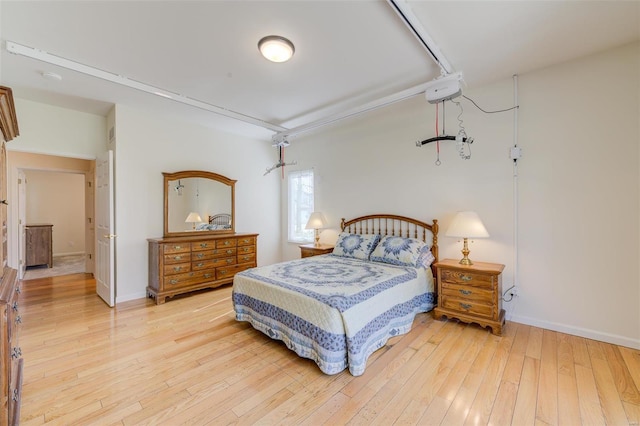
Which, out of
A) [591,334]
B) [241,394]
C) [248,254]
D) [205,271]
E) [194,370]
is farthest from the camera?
[248,254]

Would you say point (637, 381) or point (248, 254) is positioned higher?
point (248, 254)

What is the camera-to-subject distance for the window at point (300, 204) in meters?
5.15

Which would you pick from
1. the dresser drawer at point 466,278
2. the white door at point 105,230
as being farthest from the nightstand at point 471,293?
the white door at point 105,230

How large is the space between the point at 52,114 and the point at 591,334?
6.63m

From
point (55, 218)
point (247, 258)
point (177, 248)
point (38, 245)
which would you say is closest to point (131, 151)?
point (177, 248)

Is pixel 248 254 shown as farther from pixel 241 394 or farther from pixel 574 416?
pixel 574 416

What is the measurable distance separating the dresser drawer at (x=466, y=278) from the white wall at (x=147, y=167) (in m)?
3.53

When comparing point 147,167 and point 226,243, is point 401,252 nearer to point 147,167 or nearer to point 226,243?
point 226,243

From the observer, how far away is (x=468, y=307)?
2.83 metres

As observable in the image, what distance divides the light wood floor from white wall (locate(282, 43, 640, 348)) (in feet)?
1.39

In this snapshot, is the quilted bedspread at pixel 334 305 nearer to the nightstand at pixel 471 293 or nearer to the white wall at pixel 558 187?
the nightstand at pixel 471 293

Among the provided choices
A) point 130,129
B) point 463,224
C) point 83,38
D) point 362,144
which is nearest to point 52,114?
point 130,129

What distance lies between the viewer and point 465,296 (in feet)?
9.36

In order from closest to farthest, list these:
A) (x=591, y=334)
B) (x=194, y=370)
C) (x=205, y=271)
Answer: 1. (x=194, y=370)
2. (x=591, y=334)
3. (x=205, y=271)
